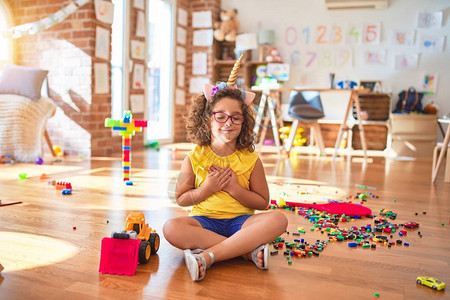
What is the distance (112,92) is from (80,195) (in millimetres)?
2615

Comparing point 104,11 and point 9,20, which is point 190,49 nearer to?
point 104,11

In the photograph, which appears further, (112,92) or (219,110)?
(112,92)

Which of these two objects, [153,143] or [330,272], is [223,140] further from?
[153,143]

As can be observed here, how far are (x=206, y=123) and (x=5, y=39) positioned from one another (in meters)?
3.53

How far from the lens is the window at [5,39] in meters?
4.21

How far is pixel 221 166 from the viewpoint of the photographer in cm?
151

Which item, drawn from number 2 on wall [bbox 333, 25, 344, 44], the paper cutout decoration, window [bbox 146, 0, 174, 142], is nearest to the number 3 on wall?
number 2 on wall [bbox 333, 25, 344, 44]

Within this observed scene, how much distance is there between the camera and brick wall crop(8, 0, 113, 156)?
4.14 meters

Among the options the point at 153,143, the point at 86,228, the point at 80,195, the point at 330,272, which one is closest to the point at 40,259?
the point at 86,228

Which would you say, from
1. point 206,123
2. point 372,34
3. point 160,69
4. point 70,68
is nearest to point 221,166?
point 206,123

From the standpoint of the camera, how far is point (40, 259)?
1.35 m

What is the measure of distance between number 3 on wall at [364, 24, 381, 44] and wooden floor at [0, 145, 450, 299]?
12.2 ft

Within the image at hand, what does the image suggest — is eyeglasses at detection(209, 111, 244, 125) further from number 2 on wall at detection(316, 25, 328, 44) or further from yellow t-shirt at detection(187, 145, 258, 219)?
number 2 on wall at detection(316, 25, 328, 44)

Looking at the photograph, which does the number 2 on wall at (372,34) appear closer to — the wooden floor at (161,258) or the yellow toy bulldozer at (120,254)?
the wooden floor at (161,258)
